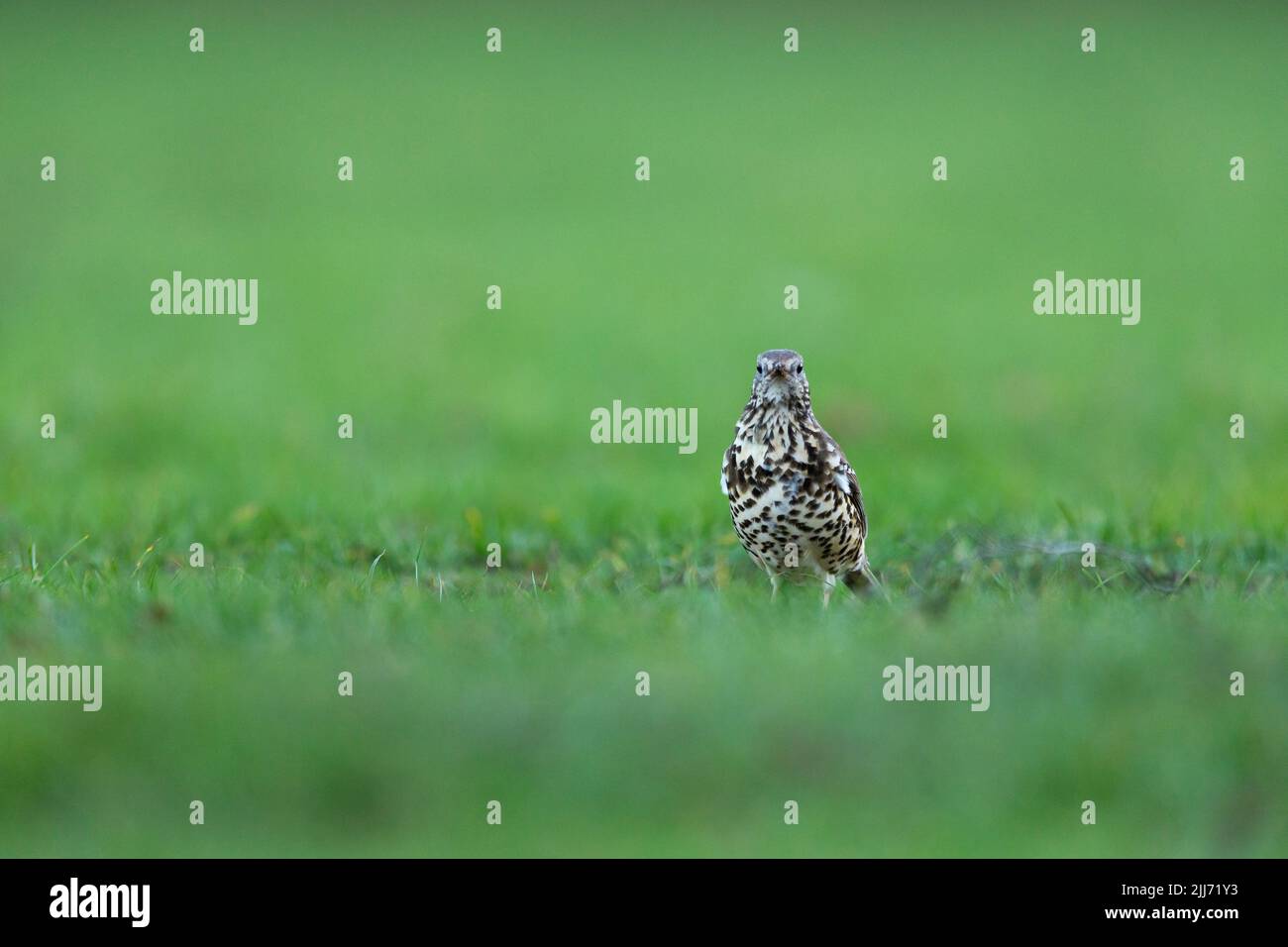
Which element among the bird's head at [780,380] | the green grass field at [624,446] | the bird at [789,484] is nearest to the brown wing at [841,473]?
the bird at [789,484]

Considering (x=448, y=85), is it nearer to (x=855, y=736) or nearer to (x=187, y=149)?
(x=187, y=149)

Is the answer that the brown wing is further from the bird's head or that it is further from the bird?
the bird's head

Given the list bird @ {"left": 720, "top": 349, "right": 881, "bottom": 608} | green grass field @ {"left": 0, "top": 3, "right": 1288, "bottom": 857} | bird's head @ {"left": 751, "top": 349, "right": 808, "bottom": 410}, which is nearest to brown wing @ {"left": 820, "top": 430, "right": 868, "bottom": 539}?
bird @ {"left": 720, "top": 349, "right": 881, "bottom": 608}

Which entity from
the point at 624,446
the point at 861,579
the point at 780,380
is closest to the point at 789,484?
the point at 780,380

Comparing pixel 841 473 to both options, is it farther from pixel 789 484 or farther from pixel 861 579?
pixel 861 579

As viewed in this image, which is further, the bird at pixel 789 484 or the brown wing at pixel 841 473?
the brown wing at pixel 841 473

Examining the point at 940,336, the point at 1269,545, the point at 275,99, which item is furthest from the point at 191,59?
the point at 1269,545

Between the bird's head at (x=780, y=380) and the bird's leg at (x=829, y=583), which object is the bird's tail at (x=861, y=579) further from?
the bird's head at (x=780, y=380)

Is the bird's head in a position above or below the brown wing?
above
